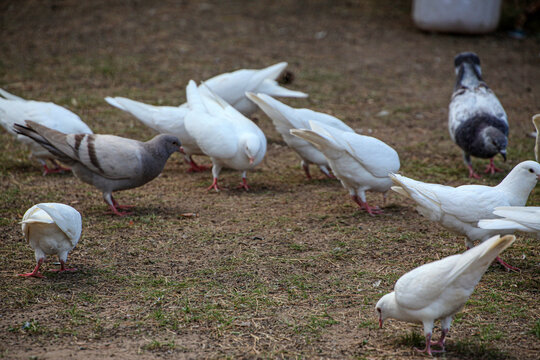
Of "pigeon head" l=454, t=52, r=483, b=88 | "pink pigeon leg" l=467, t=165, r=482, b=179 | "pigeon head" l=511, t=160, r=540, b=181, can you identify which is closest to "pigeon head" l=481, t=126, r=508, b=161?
"pink pigeon leg" l=467, t=165, r=482, b=179

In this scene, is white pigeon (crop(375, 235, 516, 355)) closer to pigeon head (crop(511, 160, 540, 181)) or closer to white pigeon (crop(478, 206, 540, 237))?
white pigeon (crop(478, 206, 540, 237))

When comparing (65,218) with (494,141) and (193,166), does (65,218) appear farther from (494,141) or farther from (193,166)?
(494,141)

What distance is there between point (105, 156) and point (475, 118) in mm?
3944

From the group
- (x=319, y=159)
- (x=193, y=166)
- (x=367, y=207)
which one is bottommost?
(x=193, y=166)

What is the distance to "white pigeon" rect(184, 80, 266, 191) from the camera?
572cm

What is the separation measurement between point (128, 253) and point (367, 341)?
207cm

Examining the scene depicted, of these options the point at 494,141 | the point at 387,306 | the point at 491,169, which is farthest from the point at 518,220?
the point at 491,169

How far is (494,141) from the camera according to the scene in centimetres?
595

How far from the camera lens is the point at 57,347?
321 centimetres

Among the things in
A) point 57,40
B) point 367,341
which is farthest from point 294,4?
point 367,341

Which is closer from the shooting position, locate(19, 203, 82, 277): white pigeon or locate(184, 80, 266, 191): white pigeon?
locate(19, 203, 82, 277): white pigeon

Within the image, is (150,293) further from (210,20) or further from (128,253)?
(210,20)

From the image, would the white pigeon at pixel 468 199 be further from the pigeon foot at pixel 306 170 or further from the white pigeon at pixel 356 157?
the pigeon foot at pixel 306 170

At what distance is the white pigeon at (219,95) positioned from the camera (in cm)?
632
